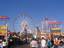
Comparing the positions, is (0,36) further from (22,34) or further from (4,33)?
(22,34)

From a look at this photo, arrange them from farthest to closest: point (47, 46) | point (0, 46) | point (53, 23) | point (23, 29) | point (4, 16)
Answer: point (53, 23)
point (23, 29)
point (4, 16)
point (0, 46)
point (47, 46)

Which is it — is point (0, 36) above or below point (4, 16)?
below

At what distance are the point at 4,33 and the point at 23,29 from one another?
11.3 metres

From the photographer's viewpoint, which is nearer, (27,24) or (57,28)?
(27,24)

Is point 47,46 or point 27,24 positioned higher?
point 27,24

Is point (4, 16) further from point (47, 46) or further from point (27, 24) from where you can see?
point (47, 46)

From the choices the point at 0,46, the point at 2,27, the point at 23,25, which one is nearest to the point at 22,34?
the point at 23,25

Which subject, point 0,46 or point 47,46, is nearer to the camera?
point 47,46

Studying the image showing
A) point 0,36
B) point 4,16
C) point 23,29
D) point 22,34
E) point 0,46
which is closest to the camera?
point 0,46

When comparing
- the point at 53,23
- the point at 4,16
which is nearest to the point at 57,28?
the point at 53,23

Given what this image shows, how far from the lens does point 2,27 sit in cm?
3494

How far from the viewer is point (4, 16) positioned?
3894 cm

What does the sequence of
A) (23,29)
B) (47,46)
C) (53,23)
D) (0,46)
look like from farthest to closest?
(53,23) → (23,29) → (0,46) → (47,46)

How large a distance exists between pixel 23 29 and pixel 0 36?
468 inches
